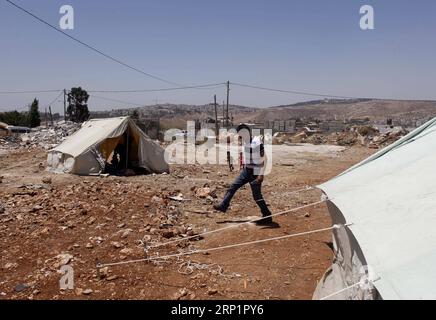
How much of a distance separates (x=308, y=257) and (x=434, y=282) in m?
2.75

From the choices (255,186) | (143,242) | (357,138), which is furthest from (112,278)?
(357,138)

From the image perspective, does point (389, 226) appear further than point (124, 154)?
No

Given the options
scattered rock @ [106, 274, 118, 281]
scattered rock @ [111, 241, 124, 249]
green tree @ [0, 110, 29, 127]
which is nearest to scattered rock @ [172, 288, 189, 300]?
scattered rock @ [106, 274, 118, 281]

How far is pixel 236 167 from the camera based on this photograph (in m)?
14.3

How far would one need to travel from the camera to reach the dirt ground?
13.8ft

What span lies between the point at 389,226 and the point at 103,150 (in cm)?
971

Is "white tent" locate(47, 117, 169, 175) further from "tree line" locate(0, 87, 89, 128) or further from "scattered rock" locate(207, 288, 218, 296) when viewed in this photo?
"tree line" locate(0, 87, 89, 128)

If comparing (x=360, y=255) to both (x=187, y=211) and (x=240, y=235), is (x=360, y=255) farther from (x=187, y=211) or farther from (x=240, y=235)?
(x=187, y=211)

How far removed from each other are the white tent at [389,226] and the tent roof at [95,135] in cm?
822

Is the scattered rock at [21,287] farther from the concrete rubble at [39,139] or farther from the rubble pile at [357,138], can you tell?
the rubble pile at [357,138]

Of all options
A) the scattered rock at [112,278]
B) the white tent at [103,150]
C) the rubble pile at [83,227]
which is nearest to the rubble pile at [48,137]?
the white tent at [103,150]

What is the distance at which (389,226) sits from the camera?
3.02 m

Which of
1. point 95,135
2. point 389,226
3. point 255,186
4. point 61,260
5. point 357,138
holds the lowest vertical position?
point 61,260

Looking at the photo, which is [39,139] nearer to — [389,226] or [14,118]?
[389,226]
